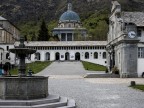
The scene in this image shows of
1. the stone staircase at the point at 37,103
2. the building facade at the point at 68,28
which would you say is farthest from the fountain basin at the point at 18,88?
the building facade at the point at 68,28

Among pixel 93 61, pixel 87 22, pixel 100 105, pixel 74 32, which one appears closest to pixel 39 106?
pixel 100 105

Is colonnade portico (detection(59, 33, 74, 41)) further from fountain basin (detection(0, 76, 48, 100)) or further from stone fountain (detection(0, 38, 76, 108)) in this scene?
fountain basin (detection(0, 76, 48, 100))

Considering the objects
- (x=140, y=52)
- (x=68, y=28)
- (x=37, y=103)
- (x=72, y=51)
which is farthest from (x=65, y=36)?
(x=37, y=103)

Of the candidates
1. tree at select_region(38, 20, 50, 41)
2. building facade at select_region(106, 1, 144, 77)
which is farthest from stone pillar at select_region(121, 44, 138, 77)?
tree at select_region(38, 20, 50, 41)

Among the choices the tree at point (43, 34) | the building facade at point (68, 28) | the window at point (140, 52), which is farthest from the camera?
the building facade at point (68, 28)

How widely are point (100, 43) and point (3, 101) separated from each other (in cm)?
8858

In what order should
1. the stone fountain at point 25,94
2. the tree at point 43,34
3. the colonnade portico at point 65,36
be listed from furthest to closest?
the colonnade portico at point 65,36
the tree at point 43,34
the stone fountain at point 25,94

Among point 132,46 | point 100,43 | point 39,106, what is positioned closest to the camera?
point 39,106

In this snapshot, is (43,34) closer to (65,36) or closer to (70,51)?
(65,36)

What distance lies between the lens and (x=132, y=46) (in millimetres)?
50281

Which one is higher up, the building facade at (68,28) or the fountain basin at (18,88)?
the building facade at (68,28)

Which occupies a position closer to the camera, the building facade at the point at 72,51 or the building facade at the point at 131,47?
the building facade at the point at 131,47

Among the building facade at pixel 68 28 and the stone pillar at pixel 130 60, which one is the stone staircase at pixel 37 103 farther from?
the building facade at pixel 68 28

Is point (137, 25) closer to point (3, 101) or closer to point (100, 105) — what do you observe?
point (100, 105)
